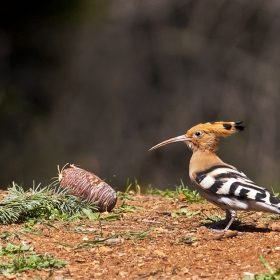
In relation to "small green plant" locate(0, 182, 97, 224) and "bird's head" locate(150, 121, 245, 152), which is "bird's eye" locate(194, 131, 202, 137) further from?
"small green plant" locate(0, 182, 97, 224)

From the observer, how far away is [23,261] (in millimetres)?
4137

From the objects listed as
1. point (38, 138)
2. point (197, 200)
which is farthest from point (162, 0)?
point (197, 200)

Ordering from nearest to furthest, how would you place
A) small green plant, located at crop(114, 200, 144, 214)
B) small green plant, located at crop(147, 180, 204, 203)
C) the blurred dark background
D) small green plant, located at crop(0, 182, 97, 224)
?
small green plant, located at crop(0, 182, 97, 224)
small green plant, located at crop(114, 200, 144, 214)
small green plant, located at crop(147, 180, 204, 203)
the blurred dark background

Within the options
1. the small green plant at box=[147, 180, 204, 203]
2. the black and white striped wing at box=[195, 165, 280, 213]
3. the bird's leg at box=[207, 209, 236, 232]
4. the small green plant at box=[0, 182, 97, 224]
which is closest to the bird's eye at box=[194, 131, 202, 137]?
the black and white striped wing at box=[195, 165, 280, 213]

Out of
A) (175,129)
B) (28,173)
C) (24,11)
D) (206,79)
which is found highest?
(24,11)

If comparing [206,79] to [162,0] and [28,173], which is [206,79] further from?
[28,173]

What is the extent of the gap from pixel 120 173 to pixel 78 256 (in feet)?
20.4

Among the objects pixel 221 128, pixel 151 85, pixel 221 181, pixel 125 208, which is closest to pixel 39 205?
pixel 125 208

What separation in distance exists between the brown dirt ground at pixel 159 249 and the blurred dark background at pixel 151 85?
4.92 metres

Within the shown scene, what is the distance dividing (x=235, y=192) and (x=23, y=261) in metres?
1.59

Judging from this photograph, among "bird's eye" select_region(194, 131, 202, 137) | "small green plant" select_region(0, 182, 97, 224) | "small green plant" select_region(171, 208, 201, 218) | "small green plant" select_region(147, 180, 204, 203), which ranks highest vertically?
"bird's eye" select_region(194, 131, 202, 137)

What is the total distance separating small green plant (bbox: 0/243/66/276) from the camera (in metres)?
4.10

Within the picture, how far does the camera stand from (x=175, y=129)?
10.4m

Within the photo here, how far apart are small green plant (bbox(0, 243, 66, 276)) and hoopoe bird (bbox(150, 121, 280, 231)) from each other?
136 centimetres
